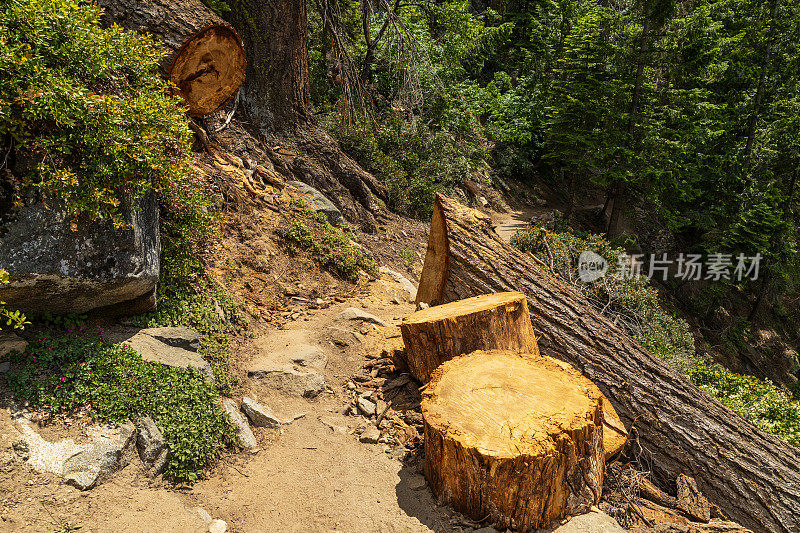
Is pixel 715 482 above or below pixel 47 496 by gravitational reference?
below

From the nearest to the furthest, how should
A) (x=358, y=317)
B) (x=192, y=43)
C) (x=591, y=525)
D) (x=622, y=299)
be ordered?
1. (x=591, y=525)
2. (x=192, y=43)
3. (x=358, y=317)
4. (x=622, y=299)

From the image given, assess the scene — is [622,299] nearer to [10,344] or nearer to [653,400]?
[653,400]

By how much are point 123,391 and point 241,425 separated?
3.01 feet

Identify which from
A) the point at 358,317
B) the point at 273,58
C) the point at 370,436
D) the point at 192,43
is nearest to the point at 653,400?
the point at 370,436

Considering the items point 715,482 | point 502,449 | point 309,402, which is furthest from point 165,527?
point 715,482

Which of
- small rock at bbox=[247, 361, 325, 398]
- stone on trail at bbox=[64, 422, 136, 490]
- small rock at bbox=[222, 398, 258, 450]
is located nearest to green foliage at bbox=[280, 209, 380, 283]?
small rock at bbox=[247, 361, 325, 398]

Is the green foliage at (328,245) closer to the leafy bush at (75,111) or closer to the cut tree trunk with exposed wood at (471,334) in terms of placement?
the cut tree trunk with exposed wood at (471,334)

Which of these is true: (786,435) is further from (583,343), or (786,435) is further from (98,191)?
(98,191)

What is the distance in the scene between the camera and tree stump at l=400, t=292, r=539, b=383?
4.03 m

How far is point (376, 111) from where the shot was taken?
12.9 m

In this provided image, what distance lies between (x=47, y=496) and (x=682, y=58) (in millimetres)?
17295

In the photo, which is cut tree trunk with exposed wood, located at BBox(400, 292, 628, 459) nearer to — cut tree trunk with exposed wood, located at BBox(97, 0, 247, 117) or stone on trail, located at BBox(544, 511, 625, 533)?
stone on trail, located at BBox(544, 511, 625, 533)

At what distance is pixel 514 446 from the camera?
2.80m

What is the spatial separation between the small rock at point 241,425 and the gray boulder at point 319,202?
410 centimetres
